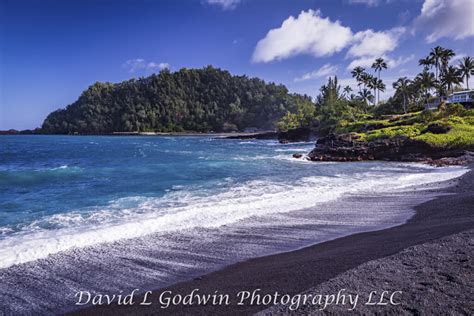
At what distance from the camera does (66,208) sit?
50.1 ft

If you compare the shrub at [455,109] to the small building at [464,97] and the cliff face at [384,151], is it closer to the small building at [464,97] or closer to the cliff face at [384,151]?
the small building at [464,97]

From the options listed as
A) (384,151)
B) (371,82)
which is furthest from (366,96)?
(384,151)

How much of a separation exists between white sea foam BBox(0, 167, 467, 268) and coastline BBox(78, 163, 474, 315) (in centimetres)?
410

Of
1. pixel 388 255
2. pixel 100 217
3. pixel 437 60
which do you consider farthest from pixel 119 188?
pixel 437 60

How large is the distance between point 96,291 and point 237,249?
150 inches

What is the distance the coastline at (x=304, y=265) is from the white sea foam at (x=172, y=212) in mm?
4102

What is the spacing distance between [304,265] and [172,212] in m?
7.65

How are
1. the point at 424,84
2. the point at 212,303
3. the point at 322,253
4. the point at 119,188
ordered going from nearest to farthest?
the point at 212,303 < the point at 322,253 < the point at 119,188 < the point at 424,84

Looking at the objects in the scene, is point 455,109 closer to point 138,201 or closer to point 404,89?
point 404,89

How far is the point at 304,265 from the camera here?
733 cm

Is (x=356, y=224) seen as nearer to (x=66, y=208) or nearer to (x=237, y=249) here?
(x=237, y=249)

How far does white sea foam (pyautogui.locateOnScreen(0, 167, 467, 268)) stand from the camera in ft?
32.7

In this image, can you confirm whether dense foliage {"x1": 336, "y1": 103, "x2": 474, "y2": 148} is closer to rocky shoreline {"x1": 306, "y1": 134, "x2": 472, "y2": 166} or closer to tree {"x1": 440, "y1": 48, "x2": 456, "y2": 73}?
rocky shoreline {"x1": 306, "y1": 134, "x2": 472, "y2": 166}

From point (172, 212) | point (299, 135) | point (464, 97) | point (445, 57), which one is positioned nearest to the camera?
point (172, 212)
